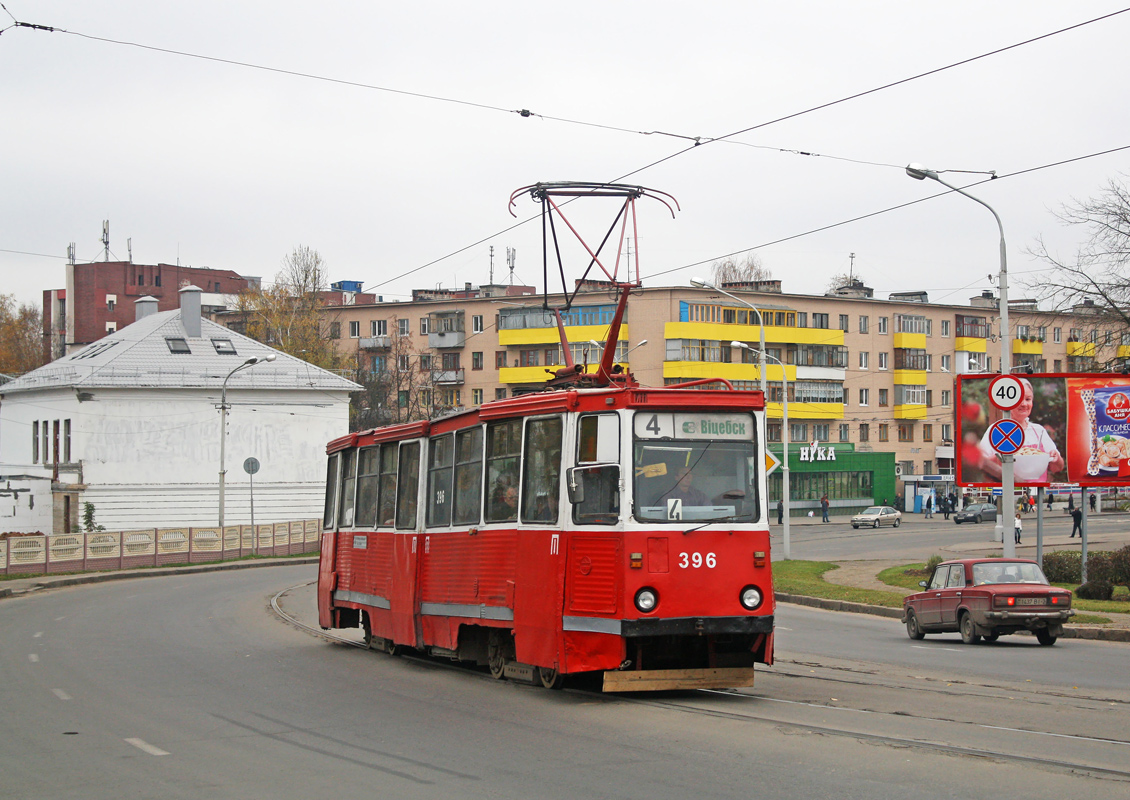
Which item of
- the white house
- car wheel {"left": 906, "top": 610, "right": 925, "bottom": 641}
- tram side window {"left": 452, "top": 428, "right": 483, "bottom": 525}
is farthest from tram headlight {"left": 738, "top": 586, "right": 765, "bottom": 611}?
the white house

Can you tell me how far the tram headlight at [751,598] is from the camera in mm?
10828

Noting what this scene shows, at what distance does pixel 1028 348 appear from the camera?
96.2m

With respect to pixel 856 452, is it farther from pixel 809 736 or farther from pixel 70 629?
pixel 809 736

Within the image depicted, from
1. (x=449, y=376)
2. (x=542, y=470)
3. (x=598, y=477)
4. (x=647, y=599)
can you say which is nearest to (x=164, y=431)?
(x=449, y=376)

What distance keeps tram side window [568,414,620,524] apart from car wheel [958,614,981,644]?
10409 millimetres

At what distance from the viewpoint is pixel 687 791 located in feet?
23.5

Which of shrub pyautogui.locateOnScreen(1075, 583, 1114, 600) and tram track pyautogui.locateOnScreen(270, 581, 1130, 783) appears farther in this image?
shrub pyautogui.locateOnScreen(1075, 583, 1114, 600)

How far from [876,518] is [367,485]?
57982 millimetres

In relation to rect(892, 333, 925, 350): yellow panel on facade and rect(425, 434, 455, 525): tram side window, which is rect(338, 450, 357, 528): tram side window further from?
rect(892, 333, 925, 350): yellow panel on facade

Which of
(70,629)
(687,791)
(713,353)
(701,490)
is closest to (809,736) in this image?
(687,791)

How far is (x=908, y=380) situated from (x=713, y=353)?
1738 centimetres

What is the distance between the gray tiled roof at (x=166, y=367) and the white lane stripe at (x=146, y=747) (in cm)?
5029

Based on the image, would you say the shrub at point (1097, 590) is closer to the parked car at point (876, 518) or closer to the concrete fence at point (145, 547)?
the concrete fence at point (145, 547)

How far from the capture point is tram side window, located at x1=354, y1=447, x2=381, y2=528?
17203 millimetres
